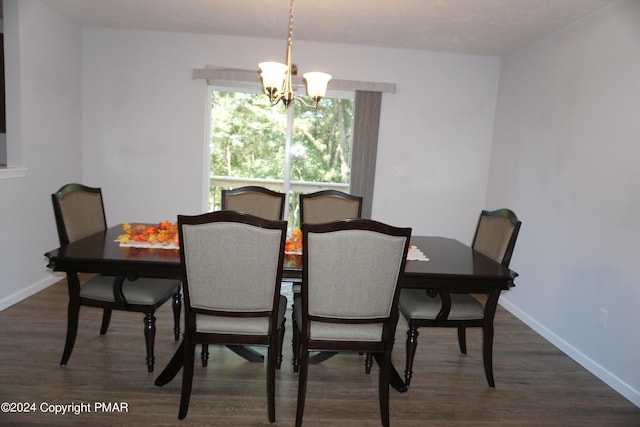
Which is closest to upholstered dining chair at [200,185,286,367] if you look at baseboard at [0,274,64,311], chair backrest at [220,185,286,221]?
chair backrest at [220,185,286,221]

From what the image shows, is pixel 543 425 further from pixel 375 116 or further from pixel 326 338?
pixel 375 116

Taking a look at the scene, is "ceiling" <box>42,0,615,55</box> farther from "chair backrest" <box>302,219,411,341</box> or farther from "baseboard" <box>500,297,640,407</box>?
"baseboard" <box>500,297,640,407</box>

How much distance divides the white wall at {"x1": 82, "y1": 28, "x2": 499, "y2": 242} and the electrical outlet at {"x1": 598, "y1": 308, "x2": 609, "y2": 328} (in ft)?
6.15

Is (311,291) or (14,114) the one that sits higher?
(14,114)

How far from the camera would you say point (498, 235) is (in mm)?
2516

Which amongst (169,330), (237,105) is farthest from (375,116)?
(169,330)

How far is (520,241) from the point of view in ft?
12.1

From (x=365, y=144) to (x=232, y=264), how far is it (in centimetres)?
274

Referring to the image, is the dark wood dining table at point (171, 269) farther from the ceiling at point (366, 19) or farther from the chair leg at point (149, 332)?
the ceiling at point (366, 19)

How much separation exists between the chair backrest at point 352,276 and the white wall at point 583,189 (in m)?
1.63

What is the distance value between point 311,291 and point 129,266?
92 centimetres

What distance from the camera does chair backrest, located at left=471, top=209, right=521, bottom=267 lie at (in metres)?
2.38

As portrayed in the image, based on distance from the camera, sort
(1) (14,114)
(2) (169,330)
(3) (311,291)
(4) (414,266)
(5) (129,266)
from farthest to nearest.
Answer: (1) (14,114) < (2) (169,330) < (4) (414,266) < (5) (129,266) < (3) (311,291)

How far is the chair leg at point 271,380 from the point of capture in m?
1.90
